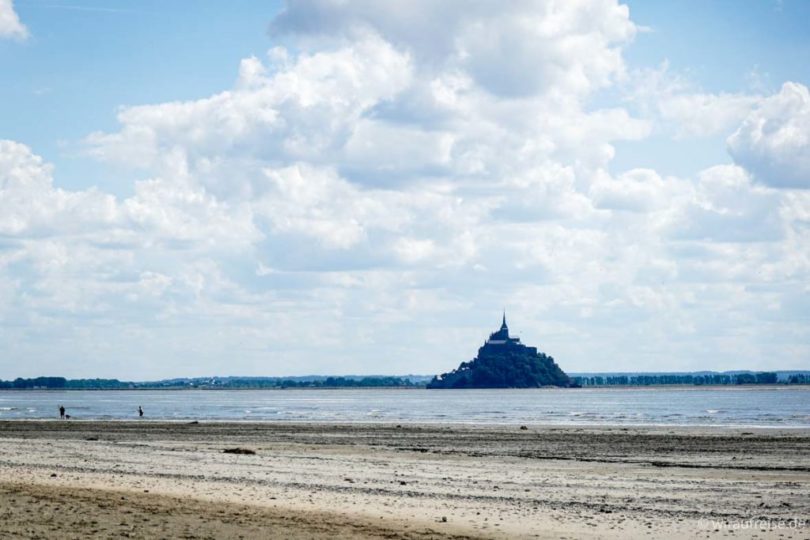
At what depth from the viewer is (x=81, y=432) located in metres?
69.4

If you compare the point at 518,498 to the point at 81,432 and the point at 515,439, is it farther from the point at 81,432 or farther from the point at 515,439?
the point at 81,432

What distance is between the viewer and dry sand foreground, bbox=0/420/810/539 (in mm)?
19375

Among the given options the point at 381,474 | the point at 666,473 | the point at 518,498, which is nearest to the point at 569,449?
the point at 666,473

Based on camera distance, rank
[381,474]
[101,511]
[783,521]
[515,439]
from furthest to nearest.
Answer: [515,439] < [381,474] < [783,521] < [101,511]

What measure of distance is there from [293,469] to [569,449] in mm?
18678

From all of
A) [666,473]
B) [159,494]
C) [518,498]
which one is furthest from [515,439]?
[159,494]

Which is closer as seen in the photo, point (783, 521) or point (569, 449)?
point (783, 521)

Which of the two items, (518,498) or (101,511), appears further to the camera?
(518,498)

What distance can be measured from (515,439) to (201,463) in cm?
2579

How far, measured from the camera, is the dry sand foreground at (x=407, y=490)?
19375 mm

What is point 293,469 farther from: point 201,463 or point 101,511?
point 101,511

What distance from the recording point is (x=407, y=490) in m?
27.4

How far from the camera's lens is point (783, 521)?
69.7 feet

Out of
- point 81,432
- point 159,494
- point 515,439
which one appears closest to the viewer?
point 159,494
